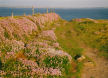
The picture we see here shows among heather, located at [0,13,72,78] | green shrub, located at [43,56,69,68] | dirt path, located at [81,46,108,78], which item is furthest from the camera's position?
green shrub, located at [43,56,69,68]

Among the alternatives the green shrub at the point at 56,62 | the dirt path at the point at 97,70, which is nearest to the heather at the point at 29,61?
the green shrub at the point at 56,62

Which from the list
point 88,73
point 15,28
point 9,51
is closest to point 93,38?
point 88,73

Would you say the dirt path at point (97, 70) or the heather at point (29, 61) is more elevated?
the heather at point (29, 61)

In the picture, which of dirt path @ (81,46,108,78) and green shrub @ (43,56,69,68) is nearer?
dirt path @ (81,46,108,78)

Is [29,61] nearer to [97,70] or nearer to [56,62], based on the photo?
[56,62]

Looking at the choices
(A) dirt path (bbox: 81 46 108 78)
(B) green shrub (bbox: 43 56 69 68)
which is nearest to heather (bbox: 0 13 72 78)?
(B) green shrub (bbox: 43 56 69 68)

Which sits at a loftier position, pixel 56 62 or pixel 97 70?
pixel 56 62

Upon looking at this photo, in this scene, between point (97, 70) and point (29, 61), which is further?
point (97, 70)

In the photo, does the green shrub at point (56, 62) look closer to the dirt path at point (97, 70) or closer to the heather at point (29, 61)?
the heather at point (29, 61)

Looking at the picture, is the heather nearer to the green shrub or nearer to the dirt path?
the green shrub

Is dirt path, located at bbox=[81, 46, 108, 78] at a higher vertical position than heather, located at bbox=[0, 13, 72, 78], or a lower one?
lower

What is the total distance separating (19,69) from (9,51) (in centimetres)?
424

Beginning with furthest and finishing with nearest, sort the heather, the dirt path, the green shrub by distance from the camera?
the green shrub → the dirt path → the heather

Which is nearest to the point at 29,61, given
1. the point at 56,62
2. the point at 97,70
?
the point at 56,62
